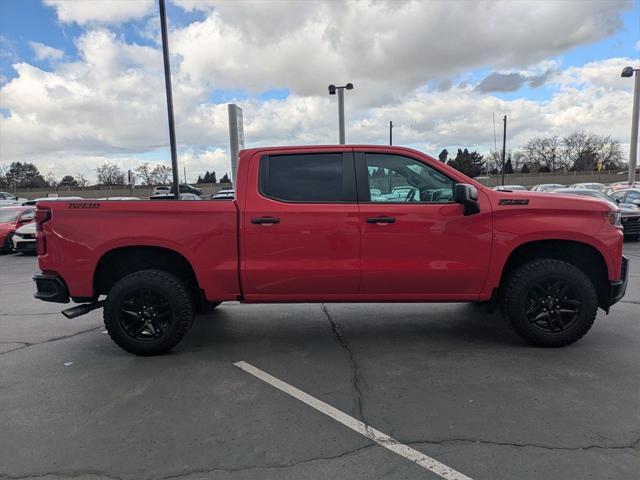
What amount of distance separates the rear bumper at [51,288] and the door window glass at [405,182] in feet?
10.3

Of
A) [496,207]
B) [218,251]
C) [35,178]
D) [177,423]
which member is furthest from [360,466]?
[35,178]

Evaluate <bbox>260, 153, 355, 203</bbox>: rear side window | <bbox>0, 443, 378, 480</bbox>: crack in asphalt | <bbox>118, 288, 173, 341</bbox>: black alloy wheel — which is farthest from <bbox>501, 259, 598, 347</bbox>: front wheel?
<bbox>118, 288, 173, 341</bbox>: black alloy wheel

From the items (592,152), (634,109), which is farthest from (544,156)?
(634,109)

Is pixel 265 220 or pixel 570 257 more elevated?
pixel 265 220

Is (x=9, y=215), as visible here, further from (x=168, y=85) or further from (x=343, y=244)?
(x=343, y=244)

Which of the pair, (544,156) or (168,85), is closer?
(168,85)

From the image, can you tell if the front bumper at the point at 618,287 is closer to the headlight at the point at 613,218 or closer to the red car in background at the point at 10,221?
the headlight at the point at 613,218

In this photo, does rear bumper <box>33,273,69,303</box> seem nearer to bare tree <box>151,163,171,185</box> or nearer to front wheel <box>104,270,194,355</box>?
front wheel <box>104,270,194,355</box>

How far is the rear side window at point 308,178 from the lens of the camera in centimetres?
452

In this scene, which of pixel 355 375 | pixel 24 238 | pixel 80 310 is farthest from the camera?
pixel 24 238

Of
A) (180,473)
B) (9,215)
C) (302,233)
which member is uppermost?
(302,233)

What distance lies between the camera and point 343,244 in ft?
14.5

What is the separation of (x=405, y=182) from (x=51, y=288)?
142 inches

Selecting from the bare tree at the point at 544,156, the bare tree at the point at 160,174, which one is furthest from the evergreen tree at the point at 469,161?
the bare tree at the point at 160,174
